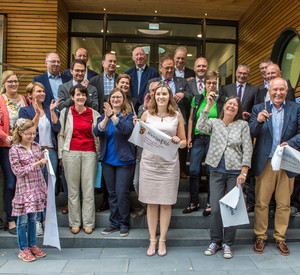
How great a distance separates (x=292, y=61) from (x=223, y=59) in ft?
8.61

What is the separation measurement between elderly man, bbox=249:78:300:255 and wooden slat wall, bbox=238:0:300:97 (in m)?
2.84

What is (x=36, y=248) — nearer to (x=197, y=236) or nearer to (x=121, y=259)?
(x=121, y=259)

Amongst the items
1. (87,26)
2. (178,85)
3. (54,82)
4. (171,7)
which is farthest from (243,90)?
(87,26)

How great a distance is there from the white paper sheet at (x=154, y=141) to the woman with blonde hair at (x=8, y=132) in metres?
1.64

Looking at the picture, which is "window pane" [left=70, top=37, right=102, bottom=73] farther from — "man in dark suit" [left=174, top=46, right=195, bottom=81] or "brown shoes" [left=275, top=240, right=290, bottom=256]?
"brown shoes" [left=275, top=240, right=290, bottom=256]

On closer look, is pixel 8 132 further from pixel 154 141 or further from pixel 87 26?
pixel 87 26

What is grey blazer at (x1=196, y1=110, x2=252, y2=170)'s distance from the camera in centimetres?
346

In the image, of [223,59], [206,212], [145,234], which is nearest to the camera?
[145,234]

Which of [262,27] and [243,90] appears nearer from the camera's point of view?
[243,90]

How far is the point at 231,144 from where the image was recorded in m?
3.49

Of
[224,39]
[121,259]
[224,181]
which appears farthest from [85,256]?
[224,39]

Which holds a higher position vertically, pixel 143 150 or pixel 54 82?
pixel 54 82

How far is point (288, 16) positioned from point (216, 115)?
413 cm

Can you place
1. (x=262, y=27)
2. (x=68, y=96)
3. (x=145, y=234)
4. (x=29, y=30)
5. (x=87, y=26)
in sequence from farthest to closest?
(x=87, y=26)
(x=262, y=27)
(x=29, y=30)
(x=68, y=96)
(x=145, y=234)
